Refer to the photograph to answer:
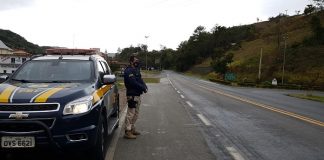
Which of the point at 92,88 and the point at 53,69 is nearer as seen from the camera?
the point at 92,88

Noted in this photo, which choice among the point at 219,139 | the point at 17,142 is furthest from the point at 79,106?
the point at 219,139

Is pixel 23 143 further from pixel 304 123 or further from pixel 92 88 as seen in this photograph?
pixel 304 123

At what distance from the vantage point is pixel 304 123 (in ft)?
41.6

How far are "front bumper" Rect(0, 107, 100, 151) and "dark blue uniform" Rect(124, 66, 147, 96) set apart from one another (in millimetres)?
3315

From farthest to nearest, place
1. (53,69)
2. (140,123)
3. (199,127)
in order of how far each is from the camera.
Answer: (140,123), (199,127), (53,69)

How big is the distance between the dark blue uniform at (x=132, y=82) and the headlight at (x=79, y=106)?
3.00 m

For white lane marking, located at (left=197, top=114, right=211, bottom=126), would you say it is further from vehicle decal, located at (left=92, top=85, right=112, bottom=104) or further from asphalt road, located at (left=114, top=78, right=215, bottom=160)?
vehicle decal, located at (left=92, top=85, right=112, bottom=104)

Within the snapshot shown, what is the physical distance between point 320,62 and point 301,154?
5544 centimetres

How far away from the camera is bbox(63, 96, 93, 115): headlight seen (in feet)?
20.3

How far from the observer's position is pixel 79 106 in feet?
20.8

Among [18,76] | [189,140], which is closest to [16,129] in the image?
[18,76]

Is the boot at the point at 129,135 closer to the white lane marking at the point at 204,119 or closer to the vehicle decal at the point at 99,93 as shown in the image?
the vehicle decal at the point at 99,93

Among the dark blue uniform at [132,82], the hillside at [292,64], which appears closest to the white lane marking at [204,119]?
the dark blue uniform at [132,82]

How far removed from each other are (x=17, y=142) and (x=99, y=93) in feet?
5.82
